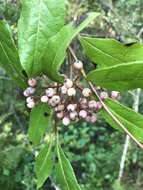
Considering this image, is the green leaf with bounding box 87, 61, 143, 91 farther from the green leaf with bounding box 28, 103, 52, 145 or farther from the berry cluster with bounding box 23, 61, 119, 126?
the green leaf with bounding box 28, 103, 52, 145

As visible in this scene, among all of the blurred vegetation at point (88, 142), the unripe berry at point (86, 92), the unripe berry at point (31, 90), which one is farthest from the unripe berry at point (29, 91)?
the blurred vegetation at point (88, 142)

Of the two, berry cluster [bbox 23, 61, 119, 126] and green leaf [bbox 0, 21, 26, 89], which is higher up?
green leaf [bbox 0, 21, 26, 89]

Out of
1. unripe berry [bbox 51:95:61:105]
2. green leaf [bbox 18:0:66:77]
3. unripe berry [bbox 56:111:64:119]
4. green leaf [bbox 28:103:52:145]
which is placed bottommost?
green leaf [bbox 28:103:52:145]

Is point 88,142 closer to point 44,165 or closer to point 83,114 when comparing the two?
point 44,165

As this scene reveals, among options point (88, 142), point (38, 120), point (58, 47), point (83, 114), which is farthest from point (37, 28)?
point (88, 142)

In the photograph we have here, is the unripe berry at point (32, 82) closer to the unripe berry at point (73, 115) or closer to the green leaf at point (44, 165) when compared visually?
the unripe berry at point (73, 115)

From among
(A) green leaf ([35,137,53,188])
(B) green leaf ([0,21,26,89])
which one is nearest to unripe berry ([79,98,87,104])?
(B) green leaf ([0,21,26,89])
